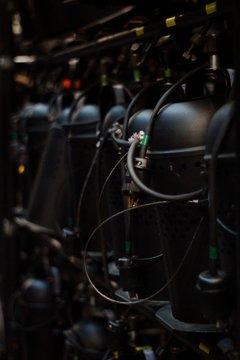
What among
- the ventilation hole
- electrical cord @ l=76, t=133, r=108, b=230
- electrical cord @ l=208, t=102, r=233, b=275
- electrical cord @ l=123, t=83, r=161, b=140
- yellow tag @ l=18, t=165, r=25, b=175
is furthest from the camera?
yellow tag @ l=18, t=165, r=25, b=175

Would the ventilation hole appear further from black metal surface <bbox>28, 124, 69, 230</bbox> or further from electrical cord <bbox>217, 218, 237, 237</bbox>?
black metal surface <bbox>28, 124, 69, 230</bbox>

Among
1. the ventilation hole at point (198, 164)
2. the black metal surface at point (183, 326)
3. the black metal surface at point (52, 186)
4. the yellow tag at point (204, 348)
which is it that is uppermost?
the ventilation hole at point (198, 164)

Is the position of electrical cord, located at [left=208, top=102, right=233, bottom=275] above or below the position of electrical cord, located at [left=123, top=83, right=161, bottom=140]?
below

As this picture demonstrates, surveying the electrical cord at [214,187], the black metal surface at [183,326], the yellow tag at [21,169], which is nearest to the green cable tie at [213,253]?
the electrical cord at [214,187]

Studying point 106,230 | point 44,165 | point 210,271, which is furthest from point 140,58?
point 210,271

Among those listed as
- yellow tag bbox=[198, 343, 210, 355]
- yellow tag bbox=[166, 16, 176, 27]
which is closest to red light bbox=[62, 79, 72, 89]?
yellow tag bbox=[166, 16, 176, 27]

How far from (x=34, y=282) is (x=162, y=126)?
68.6 inches

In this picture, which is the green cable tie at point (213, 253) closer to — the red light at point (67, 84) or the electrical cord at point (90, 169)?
the electrical cord at point (90, 169)

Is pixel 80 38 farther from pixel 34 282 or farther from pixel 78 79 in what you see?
pixel 34 282

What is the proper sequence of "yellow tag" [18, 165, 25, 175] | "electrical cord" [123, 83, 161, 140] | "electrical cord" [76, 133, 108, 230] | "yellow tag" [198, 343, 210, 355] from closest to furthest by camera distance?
"yellow tag" [198, 343, 210, 355], "electrical cord" [123, 83, 161, 140], "electrical cord" [76, 133, 108, 230], "yellow tag" [18, 165, 25, 175]

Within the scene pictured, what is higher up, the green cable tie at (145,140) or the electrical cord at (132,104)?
the electrical cord at (132,104)


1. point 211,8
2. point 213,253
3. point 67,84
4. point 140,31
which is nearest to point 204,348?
Result: point 213,253

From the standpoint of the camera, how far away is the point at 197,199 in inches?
41.6

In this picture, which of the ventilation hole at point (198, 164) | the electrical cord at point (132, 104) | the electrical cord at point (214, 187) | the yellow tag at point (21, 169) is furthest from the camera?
the yellow tag at point (21, 169)
